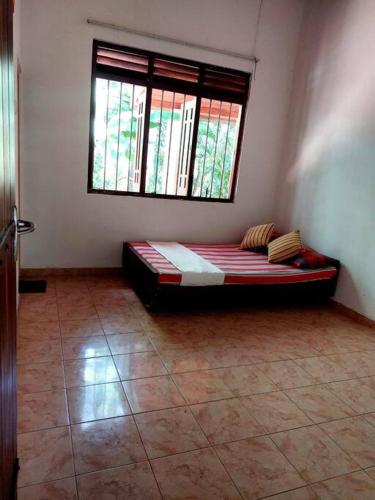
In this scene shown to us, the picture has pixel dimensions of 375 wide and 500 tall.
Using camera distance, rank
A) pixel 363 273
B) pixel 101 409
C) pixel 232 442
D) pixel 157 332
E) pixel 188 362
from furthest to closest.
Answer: pixel 363 273 → pixel 157 332 → pixel 188 362 → pixel 101 409 → pixel 232 442

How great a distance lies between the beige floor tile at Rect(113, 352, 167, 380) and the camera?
2.15 meters

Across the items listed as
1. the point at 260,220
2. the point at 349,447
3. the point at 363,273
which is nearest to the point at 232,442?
the point at 349,447

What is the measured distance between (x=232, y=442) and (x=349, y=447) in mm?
593

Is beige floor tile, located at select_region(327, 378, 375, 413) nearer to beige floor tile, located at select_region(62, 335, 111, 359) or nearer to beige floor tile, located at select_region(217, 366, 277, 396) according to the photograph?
beige floor tile, located at select_region(217, 366, 277, 396)

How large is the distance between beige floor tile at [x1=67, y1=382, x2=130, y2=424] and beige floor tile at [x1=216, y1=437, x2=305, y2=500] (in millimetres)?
571

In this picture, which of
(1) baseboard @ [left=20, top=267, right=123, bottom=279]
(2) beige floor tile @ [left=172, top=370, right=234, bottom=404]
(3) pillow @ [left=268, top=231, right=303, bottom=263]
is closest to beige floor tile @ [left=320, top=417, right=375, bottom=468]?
(2) beige floor tile @ [left=172, top=370, right=234, bottom=404]

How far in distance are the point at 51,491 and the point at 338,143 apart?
3.83 metres

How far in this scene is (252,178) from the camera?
4555 mm

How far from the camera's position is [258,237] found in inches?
167

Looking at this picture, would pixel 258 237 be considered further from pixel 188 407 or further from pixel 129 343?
pixel 188 407

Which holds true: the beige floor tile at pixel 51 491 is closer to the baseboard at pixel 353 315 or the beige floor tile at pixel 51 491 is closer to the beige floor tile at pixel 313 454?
the beige floor tile at pixel 313 454

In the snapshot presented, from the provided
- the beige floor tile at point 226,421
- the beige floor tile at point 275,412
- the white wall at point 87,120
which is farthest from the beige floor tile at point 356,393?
the white wall at point 87,120

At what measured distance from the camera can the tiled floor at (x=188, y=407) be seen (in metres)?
1.44

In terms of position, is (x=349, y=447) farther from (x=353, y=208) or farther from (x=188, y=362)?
(x=353, y=208)
